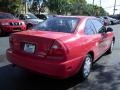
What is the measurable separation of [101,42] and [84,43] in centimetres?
152

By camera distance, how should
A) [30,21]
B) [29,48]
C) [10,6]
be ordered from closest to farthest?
[29,48] < [30,21] < [10,6]

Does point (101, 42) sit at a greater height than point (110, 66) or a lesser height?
greater

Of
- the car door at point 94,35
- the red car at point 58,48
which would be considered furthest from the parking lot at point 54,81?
the car door at point 94,35

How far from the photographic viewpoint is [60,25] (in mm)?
6145

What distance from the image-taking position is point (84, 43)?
574cm

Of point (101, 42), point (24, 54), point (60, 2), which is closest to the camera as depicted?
point (24, 54)

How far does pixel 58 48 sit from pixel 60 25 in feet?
4.14

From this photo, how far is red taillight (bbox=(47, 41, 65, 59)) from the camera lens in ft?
16.4

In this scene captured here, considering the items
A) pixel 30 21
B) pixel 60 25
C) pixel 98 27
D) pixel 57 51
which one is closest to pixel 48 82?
pixel 57 51

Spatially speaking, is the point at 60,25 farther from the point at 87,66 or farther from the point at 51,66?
the point at 51,66

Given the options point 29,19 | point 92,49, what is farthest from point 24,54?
point 29,19

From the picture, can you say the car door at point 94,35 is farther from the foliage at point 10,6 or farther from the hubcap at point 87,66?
the foliage at point 10,6

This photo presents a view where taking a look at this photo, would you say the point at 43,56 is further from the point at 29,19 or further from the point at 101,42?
the point at 29,19

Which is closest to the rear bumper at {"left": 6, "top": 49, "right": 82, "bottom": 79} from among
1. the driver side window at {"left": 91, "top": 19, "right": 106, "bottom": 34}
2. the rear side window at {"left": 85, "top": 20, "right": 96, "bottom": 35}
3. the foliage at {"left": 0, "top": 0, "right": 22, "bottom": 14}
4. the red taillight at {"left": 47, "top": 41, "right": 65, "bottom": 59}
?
the red taillight at {"left": 47, "top": 41, "right": 65, "bottom": 59}
